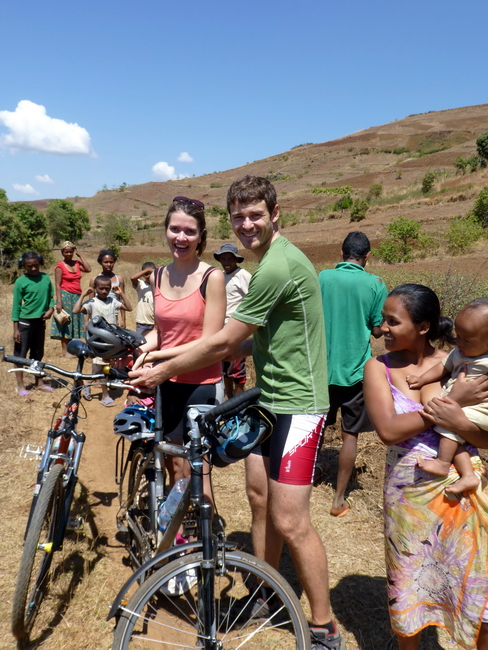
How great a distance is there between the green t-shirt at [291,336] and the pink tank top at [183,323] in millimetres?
514

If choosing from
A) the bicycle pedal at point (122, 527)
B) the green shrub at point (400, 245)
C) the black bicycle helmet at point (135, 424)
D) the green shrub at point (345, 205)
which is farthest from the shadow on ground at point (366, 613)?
the green shrub at point (345, 205)

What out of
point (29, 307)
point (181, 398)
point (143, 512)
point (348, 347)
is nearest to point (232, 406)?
point (181, 398)

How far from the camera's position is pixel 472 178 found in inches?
1517

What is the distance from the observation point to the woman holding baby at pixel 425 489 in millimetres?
1806

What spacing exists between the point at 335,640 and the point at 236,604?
1.97ft

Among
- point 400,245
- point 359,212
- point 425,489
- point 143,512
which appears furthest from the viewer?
point 359,212

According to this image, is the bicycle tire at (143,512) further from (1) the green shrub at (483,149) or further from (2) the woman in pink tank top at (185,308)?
(1) the green shrub at (483,149)

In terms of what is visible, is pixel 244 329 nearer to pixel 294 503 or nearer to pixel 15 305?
pixel 294 503

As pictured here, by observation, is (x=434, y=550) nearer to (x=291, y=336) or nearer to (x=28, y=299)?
(x=291, y=336)

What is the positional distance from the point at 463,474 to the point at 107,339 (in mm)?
1640

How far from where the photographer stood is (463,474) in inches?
71.3

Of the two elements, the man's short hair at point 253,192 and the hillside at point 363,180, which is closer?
the man's short hair at point 253,192

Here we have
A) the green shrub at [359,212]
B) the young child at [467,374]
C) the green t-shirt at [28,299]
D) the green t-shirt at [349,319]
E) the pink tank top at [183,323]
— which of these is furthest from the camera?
the green shrub at [359,212]

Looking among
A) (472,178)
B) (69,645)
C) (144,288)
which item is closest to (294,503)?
(69,645)
